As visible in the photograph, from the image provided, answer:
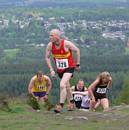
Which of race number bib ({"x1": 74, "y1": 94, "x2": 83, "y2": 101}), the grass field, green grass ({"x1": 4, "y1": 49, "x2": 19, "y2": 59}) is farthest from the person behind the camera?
green grass ({"x1": 4, "y1": 49, "x2": 19, "y2": 59})

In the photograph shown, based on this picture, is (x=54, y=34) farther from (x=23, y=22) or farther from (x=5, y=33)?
(x=23, y=22)

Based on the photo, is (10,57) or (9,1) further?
(9,1)

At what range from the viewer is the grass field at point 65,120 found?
10734 mm

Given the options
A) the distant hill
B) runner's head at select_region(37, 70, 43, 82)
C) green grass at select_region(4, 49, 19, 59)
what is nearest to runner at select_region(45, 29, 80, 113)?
runner's head at select_region(37, 70, 43, 82)

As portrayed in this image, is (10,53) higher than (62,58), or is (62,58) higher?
(62,58)

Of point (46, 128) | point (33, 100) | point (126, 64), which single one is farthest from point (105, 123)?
point (126, 64)

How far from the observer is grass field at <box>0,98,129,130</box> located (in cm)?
1073

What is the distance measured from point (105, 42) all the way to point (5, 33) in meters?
23.5

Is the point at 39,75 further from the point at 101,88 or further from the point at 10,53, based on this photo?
the point at 10,53

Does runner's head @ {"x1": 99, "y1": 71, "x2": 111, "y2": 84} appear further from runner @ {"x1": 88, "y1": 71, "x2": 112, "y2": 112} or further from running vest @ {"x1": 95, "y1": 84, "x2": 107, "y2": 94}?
running vest @ {"x1": 95, "y1": 84, "x2": 107, "y2": 94}

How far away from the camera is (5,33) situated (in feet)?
426

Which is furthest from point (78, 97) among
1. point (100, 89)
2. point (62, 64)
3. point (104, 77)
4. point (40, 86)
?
point (62, 64)

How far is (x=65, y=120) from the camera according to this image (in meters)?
11.6

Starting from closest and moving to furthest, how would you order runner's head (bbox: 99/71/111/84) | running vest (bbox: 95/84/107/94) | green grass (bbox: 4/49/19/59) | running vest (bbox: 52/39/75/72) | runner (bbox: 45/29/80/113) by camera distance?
runner (bbox: 45/29/80/113)
running vest (bbox: 52/39/75/72)
runner's head (bbox: 99/71/111/84)
running vest (bbox: 95/84/107/94)
green grass (bbox: 4/49/19/59)
